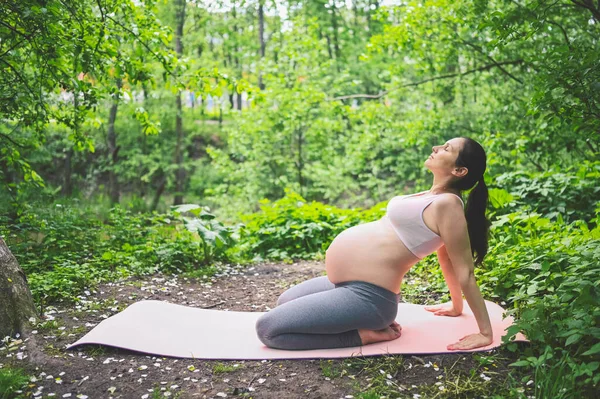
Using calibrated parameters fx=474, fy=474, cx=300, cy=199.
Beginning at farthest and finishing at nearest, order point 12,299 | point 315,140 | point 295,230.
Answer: point 315,140
point 295,230
point 12,299

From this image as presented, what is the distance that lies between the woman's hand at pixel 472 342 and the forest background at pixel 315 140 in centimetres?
24

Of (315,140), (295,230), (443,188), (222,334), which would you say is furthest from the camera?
(315,140)

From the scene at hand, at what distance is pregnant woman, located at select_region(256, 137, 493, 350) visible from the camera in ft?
8.90

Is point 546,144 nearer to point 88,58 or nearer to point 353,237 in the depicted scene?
point 353,237

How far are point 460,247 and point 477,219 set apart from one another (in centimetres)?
35

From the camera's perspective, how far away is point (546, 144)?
670 cm

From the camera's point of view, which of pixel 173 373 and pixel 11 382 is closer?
pixel 11 382

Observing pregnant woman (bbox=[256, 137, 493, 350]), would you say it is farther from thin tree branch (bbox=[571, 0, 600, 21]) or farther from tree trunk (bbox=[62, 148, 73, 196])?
tree trunk (bbox=[62, 148, 73, 196])

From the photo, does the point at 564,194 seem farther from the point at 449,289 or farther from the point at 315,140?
the point at 315,140

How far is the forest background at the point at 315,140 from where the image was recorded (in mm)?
3131

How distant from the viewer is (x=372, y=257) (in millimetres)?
2854

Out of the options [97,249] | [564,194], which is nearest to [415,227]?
[564,194]

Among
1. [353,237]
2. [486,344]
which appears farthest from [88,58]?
[486,344]

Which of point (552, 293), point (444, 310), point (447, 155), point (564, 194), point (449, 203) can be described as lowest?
point (444, 310)
